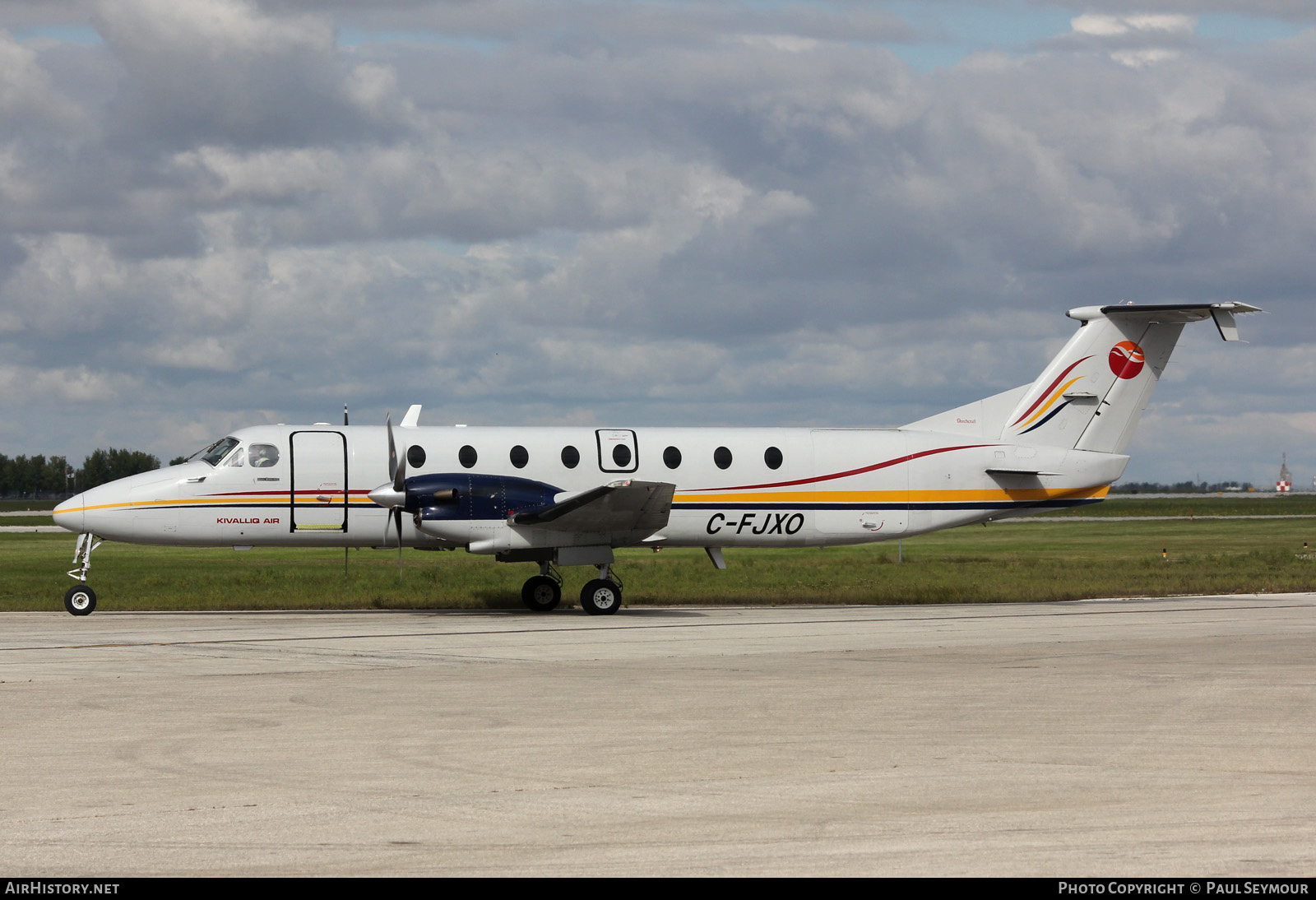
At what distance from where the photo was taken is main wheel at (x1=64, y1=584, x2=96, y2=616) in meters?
20.9

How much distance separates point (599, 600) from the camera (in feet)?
71.5

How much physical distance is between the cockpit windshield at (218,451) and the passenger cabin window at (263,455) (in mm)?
399

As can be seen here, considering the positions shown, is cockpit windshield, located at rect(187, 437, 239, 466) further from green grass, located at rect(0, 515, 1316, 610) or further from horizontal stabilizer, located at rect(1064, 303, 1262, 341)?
horizontal stabilizer, located at rect(1064, 303, 1262, 341)

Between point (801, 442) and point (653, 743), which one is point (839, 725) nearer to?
point (653, 743)

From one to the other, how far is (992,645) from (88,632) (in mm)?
13147

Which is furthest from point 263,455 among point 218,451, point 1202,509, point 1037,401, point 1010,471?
point 1202,509

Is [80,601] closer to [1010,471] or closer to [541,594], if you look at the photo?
[541,594]

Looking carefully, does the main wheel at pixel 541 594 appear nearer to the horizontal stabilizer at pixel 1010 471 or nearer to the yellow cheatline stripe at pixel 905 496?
the yellow cheatline stripe at pixel 905 496

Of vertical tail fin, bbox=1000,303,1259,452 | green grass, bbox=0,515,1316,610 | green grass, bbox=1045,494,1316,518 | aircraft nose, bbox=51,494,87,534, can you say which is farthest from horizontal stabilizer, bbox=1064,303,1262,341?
green grass, bbox=1045,494,1316,518

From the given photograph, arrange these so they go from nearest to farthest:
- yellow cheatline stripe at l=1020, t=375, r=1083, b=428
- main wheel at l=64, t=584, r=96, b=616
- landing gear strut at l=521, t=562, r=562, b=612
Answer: main wheel at l=64, t=584, r=96, b=616
landing gear strut at l=521, t=562, r=562, b=612
yellow cheatline stripe at l=1020, t=375, r=1083, b=428

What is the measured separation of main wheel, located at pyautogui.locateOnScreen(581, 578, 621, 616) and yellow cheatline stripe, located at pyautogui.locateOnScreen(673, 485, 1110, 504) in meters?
2.33

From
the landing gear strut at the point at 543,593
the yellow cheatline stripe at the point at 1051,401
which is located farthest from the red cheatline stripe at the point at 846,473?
the landing gear strut at the point at 543,593

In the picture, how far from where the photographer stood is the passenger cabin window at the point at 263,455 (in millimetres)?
22078

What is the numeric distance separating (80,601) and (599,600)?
29.7 ft
